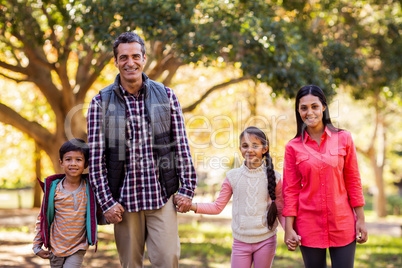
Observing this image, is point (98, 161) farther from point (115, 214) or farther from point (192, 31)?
point (192, 31)

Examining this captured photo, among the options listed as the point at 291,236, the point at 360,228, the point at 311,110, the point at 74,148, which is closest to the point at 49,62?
the point at 74,148

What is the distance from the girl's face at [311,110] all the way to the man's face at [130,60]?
4.47 ft

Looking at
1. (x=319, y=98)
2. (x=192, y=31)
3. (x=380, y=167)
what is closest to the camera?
(x=319, y=98)

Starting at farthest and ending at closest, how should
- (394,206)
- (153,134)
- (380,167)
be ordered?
(394,206), (380,167), (153,134)

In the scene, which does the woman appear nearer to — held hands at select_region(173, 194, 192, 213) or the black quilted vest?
held hands at select_region(173, 194, 192, 213)

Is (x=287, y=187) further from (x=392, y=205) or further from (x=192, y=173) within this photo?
(x=392, y=205)

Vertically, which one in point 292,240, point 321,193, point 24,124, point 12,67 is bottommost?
point 292,240

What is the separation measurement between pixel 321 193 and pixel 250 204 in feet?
2.06

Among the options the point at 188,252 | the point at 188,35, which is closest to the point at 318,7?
the point at 188,35

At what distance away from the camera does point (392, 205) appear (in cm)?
2994

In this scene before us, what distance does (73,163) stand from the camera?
3615mm

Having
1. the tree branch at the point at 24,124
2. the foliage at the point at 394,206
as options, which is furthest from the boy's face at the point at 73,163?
the foliage at the point at 394,206

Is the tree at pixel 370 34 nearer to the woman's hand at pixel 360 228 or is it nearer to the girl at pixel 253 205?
the girl at pixel 253 205

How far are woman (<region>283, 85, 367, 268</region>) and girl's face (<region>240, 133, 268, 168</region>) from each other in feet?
1.02
